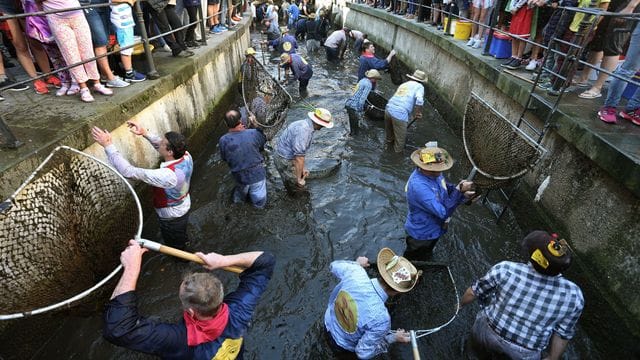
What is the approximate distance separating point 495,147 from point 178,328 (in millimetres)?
4160

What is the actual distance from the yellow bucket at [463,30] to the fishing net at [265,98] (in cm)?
581

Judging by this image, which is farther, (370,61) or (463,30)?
(370,61)

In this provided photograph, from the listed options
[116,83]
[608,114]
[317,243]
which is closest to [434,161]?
[317,243]

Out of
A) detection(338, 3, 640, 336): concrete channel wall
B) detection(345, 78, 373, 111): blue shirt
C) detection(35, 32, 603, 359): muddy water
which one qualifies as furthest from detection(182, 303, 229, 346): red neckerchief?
detection(345, 78, 373, 111): blue shirt

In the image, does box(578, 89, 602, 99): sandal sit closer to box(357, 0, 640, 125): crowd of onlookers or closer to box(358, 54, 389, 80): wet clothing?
box(357, 0, 640, 125): crowd of onlookers

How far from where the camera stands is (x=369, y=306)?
113 inches

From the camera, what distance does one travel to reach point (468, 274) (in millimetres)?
4828

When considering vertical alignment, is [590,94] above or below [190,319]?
above

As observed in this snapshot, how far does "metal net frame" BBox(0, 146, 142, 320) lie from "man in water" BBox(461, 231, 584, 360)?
3.02 meters

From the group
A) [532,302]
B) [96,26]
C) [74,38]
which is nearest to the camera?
[532,302]

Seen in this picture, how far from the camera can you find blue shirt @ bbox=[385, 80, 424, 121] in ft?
24.5

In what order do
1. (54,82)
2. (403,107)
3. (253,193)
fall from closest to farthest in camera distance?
1. (54,82)
2. (253,193)
3. (403,107)

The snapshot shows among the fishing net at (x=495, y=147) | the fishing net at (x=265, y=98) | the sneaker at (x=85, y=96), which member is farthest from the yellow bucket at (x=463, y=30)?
the sneaker at (x=85, y=96)

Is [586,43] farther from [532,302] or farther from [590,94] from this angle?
[532,302]
